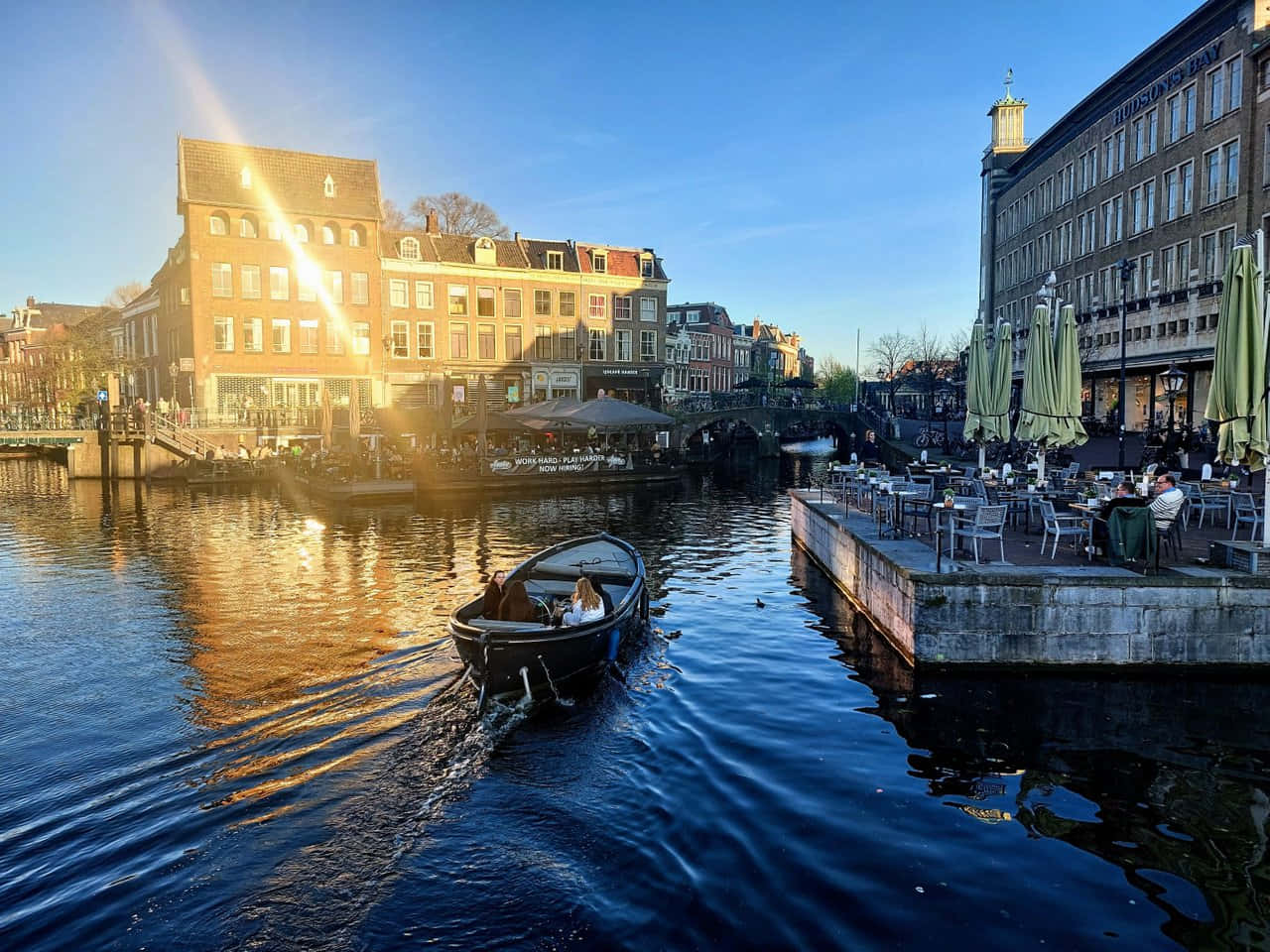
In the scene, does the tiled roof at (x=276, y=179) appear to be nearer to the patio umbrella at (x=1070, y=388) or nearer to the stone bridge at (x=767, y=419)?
the stone bridge at (x=767, y=419)

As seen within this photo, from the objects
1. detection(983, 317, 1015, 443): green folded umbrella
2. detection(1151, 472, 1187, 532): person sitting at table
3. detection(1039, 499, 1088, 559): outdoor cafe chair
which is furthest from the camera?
detection(983, 317, 1015, 443): green folded umbrella

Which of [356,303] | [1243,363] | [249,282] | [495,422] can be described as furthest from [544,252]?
[1243,363]

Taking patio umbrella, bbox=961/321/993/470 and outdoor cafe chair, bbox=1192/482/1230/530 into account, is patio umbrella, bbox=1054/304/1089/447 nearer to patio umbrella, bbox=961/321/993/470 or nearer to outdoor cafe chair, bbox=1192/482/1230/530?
outdoor cafe chair, bbox=1192/482/1230/530

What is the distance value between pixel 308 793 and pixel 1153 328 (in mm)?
47136

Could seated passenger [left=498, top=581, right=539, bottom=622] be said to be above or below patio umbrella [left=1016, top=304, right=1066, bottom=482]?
below

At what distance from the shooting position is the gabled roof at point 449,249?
5756 centimetres

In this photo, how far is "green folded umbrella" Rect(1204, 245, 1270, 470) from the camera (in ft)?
41.3

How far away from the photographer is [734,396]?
68438mm

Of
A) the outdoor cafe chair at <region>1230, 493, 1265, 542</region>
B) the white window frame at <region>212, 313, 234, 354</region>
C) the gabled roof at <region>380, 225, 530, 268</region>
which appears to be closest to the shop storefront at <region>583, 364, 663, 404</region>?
the gabled roof at <region>380, 225, 530, 268</region>

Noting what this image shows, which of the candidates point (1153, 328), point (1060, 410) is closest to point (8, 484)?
point (1060, 410)

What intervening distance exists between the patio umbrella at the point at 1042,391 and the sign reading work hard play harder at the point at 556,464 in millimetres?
25302

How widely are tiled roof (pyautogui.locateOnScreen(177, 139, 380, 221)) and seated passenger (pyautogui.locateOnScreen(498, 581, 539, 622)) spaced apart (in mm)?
48477

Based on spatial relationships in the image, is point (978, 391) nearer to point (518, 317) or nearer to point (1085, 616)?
point (1085, 616)

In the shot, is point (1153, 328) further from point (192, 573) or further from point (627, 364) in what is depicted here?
point (192, 573)
